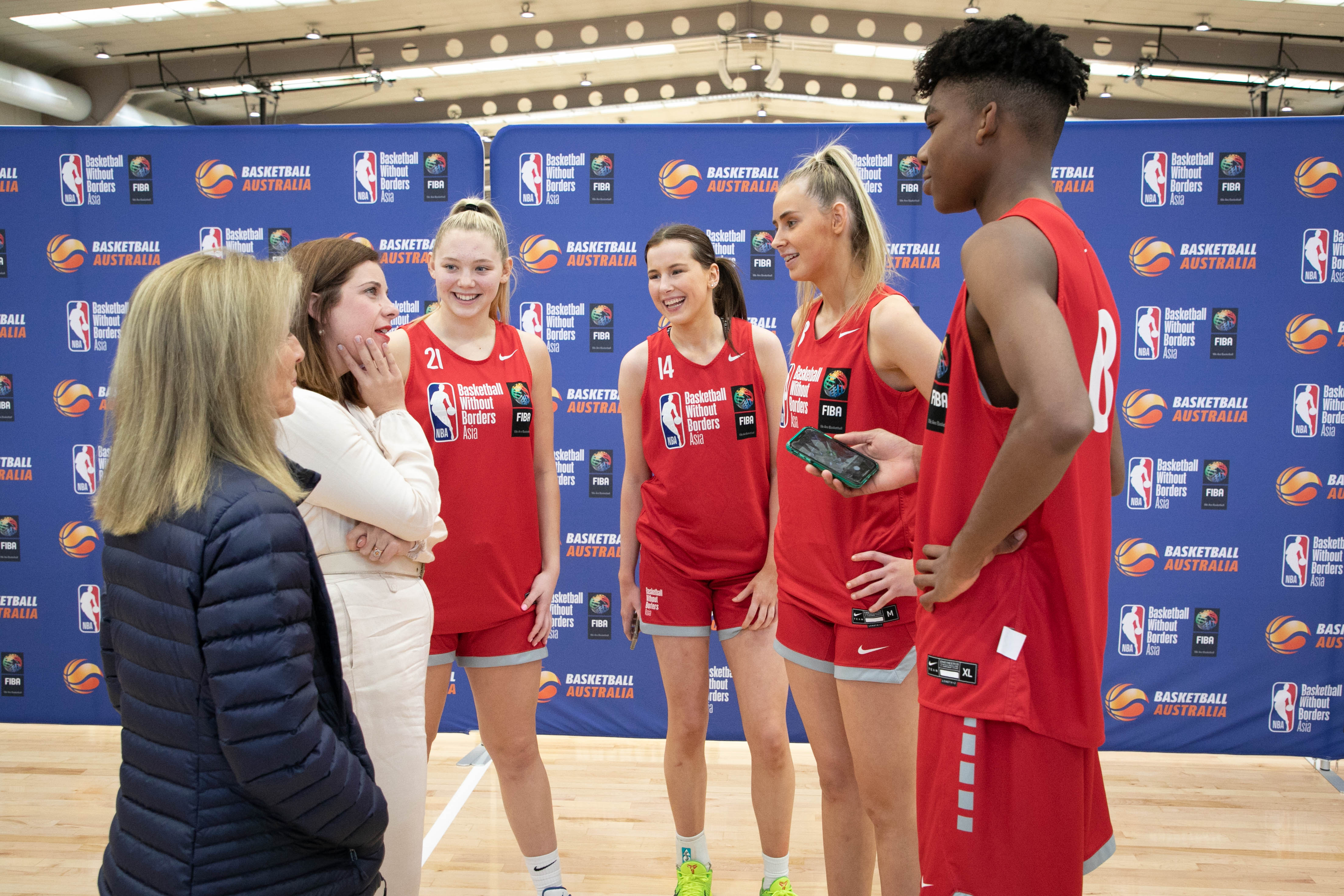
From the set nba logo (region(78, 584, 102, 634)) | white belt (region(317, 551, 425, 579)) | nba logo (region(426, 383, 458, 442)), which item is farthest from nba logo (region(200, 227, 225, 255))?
white belt (region(317, 551, 425, 579))

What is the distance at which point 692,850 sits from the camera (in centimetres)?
243

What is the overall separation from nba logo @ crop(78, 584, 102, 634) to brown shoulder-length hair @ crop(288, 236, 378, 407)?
9.21 ft

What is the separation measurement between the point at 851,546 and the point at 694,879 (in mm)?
1151

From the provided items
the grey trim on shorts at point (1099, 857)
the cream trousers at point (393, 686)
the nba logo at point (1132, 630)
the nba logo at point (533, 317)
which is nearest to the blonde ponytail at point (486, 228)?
the cream trousers at point (393, 686)

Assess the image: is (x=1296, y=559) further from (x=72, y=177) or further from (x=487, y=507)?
(x=72, y=177)

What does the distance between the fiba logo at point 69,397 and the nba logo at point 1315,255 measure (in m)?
5.07

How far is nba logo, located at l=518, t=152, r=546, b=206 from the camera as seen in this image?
3.62 metres

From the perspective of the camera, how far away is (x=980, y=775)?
3.87 feet

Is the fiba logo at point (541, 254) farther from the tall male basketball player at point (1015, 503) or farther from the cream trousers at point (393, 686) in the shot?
the tall male basketball player at point (1015, 503)

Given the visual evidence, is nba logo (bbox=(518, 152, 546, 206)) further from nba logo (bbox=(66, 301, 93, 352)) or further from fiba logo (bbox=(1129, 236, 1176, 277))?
fiba logo (bbox=(1129, 236, 1176, 277))

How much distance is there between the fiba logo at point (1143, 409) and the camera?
3543mm

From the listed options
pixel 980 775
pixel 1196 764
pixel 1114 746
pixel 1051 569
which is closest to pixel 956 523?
pixel 1051 569

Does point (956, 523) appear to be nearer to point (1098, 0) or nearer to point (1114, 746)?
point (1114, 746)

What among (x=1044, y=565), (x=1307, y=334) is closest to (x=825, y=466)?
(x=1044, y=565)
